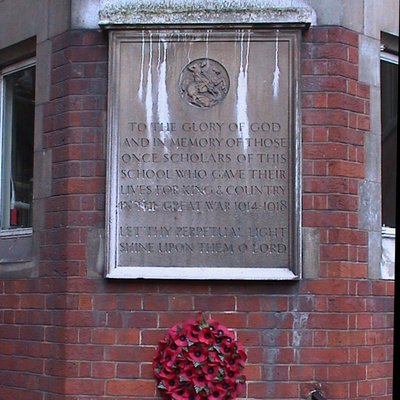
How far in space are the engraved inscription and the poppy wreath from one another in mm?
1495

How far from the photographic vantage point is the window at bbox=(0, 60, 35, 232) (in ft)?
20.9

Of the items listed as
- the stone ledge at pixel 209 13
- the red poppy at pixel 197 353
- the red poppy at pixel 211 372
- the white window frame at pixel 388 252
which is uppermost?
the stone ledge at pixel 209 13

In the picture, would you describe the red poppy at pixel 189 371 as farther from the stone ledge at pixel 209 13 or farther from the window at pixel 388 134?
the stone ledge at pixel 209 13

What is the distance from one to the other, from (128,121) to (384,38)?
2049mm

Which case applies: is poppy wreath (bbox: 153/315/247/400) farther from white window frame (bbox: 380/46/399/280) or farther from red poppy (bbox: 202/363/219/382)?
white window frame (bbox: 380/46/399/280)

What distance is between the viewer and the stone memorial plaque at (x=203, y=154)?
5.36 m

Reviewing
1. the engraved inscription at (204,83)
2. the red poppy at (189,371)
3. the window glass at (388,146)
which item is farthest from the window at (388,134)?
the red poppy at (189,371)

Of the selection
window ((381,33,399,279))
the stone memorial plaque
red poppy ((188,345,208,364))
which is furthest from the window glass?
red poppy ((188,345,208,364))

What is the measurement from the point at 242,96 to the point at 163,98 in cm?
53

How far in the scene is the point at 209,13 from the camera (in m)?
5.46

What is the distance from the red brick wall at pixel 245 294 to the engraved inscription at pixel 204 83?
0.55m

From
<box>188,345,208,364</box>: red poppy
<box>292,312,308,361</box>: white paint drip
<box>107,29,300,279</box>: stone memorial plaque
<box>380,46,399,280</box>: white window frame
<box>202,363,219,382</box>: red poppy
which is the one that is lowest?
<box>202,363,219,382</box>: red poppy

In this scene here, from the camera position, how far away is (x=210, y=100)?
216 inches

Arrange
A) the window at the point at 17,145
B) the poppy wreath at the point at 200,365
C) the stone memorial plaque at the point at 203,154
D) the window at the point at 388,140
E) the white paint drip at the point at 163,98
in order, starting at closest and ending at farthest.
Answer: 1. the poppy wreath at the point at 200,365
2. the stone memorial plaque at the point at 203,154
3. the white paint drip at the point at 163,98
4. the window at the point at 388,140
5. the window at the point at 17,145
